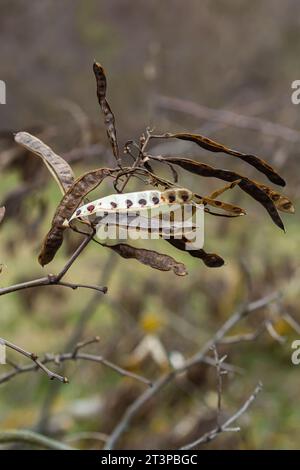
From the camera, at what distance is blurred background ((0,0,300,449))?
2.20 metres

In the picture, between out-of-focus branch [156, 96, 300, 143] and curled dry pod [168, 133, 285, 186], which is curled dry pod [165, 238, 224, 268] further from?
out-of-focus branch [156, 96, 300, 143]

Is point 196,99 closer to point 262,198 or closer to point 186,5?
point 186,5

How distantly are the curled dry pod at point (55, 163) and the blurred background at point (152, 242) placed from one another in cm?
11

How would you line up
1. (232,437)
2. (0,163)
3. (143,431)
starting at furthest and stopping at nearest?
(143,431) < (232,437) < (0,163)

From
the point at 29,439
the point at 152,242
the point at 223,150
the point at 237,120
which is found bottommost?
the point at 29,439

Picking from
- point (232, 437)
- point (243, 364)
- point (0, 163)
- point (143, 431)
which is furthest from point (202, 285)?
point (0, 163)

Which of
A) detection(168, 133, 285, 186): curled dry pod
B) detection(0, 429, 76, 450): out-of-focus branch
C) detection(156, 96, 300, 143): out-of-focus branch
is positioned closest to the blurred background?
detection(156, 96, 300, 143): out-of-focus branch

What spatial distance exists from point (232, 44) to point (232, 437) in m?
4.08

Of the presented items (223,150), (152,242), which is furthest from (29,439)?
(152,242)

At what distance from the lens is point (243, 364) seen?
3.36m

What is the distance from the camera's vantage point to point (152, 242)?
354 centimetres

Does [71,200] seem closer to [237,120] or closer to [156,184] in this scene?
[156,184]

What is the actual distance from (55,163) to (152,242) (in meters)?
2.69

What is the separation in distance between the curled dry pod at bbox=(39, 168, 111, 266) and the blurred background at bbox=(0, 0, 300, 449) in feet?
0.23
